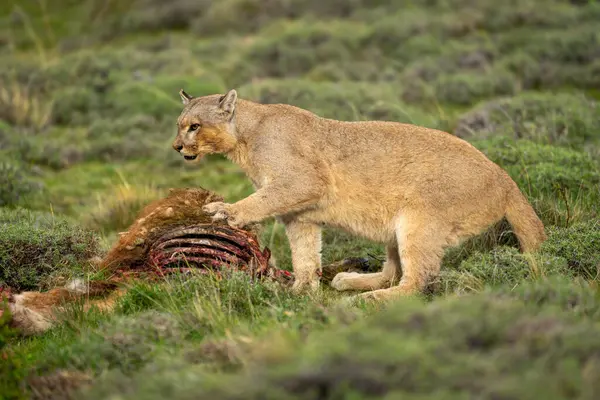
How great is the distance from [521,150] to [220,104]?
3949 millimetres

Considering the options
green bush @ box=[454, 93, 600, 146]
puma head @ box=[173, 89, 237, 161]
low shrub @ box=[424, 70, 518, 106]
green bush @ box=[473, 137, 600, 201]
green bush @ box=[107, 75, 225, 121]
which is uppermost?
puma head @ box=[173, 89, 237, 161]

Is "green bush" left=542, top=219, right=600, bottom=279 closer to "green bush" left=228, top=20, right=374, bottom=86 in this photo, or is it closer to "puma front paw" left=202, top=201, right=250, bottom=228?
"puma front paw" left=202, top=201, right=250, bottom=228


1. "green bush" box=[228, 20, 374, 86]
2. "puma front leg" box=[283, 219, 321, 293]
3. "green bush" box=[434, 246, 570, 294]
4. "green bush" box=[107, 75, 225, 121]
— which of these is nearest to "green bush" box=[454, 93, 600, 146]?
"puma front leg" box=[283, 219, 321, 293]

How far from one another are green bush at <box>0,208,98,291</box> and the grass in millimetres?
21

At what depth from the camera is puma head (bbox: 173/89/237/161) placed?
24.8 feet

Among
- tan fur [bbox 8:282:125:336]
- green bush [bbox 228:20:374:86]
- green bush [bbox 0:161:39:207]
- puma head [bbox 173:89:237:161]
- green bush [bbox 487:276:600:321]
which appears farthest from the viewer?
green bush [bbox 228:20:374:86]

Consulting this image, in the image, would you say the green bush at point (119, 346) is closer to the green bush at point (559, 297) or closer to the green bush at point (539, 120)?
the green bush at point (559, 297)

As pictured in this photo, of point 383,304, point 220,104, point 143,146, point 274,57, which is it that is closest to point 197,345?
point 383,304

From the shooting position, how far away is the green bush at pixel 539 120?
37.0ft

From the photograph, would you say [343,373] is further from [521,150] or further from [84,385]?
[521,150]

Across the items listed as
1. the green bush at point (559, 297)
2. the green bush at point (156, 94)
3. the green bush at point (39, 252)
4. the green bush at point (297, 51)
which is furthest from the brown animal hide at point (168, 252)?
the green bush at point (297, 51)

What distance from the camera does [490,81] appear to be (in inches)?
704

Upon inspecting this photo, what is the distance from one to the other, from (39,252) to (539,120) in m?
7.44

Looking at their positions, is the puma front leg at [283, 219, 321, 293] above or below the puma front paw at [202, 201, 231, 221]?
below
